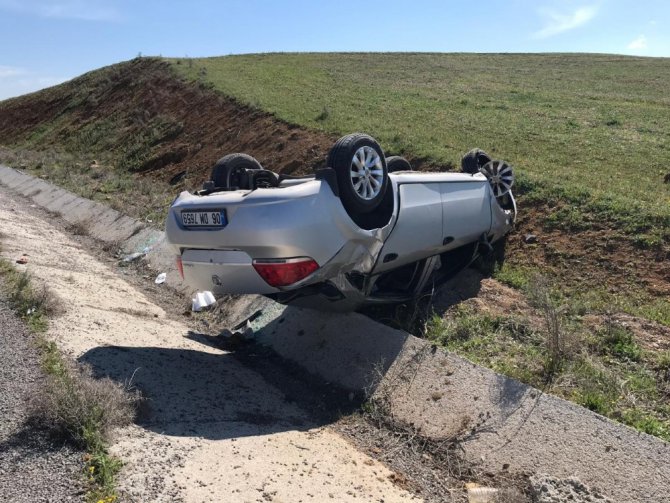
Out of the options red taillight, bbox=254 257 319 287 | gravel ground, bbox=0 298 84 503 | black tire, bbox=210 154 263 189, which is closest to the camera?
gravel ground, bbox=0 298 84 503

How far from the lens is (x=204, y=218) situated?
5.25 m

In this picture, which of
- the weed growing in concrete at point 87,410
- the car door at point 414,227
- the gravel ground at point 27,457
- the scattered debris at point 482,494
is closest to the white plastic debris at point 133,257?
the weed growing in concrete at point 87,410

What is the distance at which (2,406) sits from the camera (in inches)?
161

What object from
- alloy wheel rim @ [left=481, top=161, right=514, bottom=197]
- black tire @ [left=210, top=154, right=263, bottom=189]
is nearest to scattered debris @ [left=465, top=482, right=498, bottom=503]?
black tire @ [left=210, top=154, right=263, bottom=189]

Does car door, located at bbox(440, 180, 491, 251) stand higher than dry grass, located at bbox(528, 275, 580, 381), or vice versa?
car door, located at bbox(440, 180, 491, 251)

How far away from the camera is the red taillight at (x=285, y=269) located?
4.95m

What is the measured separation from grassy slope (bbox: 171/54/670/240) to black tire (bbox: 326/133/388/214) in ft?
12.2

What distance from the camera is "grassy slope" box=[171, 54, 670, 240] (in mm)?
9945

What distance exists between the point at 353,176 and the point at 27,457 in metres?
3.17

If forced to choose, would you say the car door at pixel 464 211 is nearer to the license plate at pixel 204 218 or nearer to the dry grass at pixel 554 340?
the dry grass at pixel 554 340

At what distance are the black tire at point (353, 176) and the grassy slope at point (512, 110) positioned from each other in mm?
3715

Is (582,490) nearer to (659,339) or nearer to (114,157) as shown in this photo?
(659,339)

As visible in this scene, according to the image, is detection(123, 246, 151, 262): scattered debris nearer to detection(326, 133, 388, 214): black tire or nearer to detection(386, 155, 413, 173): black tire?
detection(386, 155, 413, 173): black tire

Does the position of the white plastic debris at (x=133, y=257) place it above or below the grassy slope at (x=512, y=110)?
below
